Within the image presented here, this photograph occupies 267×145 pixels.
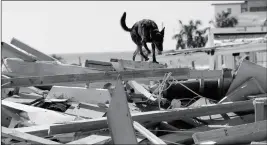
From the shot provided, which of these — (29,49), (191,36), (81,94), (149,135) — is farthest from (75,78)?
(191,36)

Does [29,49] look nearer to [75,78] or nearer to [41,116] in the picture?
[41,116]

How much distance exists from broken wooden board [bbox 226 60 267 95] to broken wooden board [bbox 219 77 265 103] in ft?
0.24

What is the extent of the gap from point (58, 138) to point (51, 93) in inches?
68.0

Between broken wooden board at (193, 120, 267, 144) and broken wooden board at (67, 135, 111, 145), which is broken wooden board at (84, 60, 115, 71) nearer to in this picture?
broken wooden board at (67, 135, 111, 145)

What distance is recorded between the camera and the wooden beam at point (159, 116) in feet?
11.6

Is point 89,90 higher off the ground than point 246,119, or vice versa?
point 89,90

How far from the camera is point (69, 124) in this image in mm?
3553

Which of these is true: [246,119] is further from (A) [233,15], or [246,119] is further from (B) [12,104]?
(A) [233,15]

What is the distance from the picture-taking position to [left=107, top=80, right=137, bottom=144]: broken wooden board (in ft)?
9.55

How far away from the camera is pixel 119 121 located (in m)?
2.94

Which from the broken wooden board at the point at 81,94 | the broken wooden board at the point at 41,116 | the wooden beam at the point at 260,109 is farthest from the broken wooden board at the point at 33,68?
the wooden beam at the point at 260,109

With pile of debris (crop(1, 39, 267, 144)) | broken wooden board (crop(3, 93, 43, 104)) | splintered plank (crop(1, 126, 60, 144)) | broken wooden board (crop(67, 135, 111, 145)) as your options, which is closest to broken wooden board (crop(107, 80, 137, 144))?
pile of debris (crop(1, 39, 267, 144))

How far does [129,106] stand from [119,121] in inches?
82.8

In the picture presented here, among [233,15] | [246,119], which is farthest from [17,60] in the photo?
[233,15]
